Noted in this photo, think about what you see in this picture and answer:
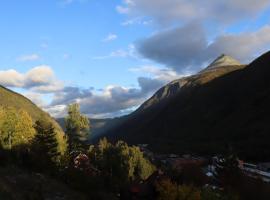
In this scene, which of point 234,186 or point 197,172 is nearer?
point 234,186

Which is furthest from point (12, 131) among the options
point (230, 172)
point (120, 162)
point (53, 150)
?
point (230, 172)

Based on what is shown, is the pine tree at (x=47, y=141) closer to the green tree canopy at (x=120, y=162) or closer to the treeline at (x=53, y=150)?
the treeline at (x=53, y=150)

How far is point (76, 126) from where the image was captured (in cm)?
11519

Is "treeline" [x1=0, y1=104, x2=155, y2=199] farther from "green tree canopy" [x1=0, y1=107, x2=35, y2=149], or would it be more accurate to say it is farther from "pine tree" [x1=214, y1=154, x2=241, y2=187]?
"pine tree" [x1=214, y1=154, x2=241, y2=187]

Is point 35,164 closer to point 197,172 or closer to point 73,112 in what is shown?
point 73,112

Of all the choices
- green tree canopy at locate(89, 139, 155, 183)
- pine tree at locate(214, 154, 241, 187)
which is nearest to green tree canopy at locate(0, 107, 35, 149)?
green tree canopy at locate(89, 139, 155, 183)

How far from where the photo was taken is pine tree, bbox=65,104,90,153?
11456 centimetres

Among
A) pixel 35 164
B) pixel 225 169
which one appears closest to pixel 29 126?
pixel 35 164

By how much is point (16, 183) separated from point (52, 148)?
183ft

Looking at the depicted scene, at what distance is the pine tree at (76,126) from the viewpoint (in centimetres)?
11456

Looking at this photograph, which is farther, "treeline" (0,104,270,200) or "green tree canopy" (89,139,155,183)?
"green tree canopy" (89,139,155,183)

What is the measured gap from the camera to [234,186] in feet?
351

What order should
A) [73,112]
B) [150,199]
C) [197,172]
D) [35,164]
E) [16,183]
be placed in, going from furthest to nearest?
[197,172], [73,112], [35,164], [150,199], [16,183]

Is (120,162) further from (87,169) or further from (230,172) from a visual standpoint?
(230,172)
